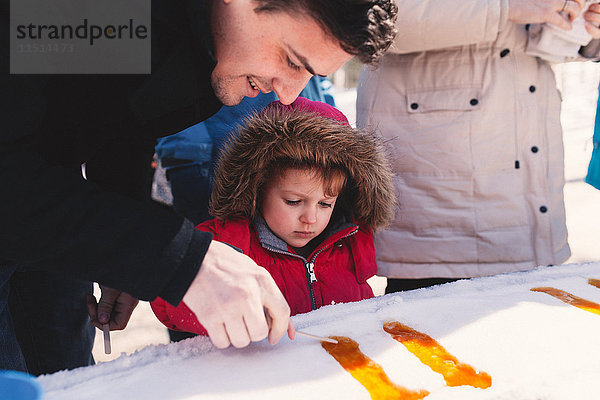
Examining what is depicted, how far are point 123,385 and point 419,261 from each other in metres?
1.11

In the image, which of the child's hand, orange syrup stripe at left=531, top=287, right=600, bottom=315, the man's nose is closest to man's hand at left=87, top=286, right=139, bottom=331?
the man's nose

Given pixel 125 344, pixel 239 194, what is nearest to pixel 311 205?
pixel 239 194

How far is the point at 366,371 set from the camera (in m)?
0.95

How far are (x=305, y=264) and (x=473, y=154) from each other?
677 mm

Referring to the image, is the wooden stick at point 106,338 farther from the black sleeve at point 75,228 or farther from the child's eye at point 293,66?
the child's eye at point 293,66

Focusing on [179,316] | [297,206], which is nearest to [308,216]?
[297,206]

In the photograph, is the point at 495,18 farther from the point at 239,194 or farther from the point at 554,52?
the point at 239,194

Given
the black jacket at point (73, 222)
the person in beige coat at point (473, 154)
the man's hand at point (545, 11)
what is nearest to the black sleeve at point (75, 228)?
the black jacket at point (73, 222)

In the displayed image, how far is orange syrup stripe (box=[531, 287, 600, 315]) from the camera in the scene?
1.21 meters

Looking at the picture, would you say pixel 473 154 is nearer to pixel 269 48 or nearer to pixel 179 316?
pixel 269 48

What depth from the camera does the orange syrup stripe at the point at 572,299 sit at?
1.21 meters

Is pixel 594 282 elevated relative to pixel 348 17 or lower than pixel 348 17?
lower

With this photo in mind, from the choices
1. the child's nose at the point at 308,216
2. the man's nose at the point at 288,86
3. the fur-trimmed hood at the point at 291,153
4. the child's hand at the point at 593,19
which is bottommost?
the child's nose at the point at 308,216

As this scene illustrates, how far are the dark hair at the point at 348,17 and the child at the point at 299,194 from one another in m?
0.50
